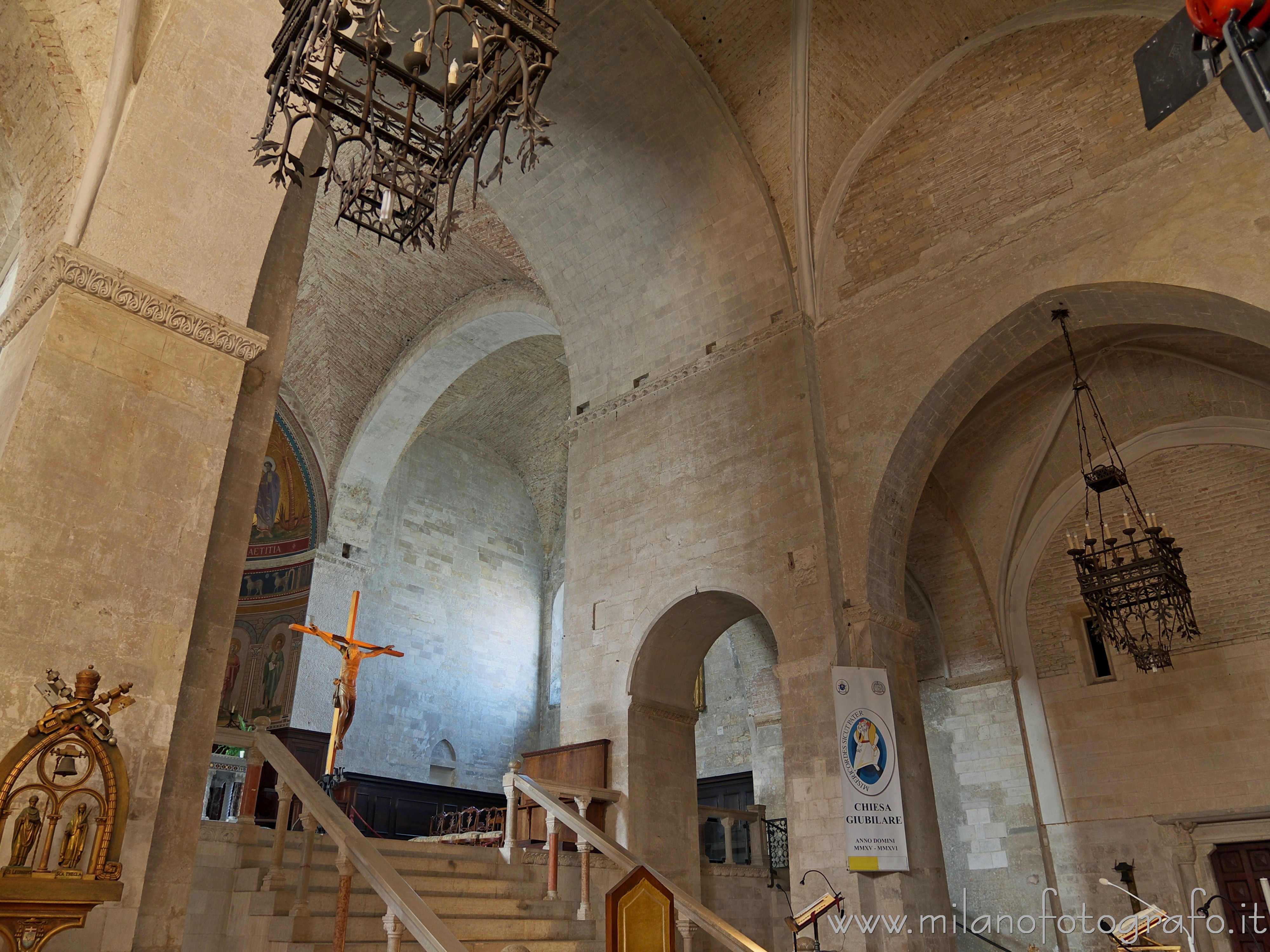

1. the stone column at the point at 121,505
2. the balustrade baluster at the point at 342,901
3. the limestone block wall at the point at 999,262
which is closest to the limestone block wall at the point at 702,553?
the limestone block wall at the point at 999,262

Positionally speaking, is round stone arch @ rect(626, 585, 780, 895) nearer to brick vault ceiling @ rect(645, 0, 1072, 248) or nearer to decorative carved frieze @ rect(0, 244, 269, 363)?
brick vault ceiling @ rect(645, 0, 1072, 248)

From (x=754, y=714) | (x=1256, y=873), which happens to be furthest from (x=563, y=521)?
(x=1256, y=873)

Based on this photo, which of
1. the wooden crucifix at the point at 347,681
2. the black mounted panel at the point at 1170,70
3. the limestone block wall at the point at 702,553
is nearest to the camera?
the black mounted panel at the point at 1170,70

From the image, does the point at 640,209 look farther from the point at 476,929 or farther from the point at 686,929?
the point at 476,929

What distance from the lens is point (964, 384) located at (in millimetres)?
9375

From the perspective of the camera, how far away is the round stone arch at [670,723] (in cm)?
949

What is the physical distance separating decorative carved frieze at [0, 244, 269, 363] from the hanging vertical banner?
5.90 meters

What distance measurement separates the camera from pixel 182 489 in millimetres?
4859

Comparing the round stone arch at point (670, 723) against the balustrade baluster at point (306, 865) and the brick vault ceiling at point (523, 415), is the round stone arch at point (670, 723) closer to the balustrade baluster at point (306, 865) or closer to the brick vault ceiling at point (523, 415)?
the balustrade baluster at point (306, 865)

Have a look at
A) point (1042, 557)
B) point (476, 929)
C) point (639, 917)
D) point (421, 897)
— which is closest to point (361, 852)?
point (421, 897)

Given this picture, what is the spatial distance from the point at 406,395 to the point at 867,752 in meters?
10.5

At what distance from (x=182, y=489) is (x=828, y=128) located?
8762mm

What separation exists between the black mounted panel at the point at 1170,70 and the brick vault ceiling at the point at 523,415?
48.3 feet

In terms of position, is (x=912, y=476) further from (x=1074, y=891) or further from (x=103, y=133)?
(x=103, y=133)
